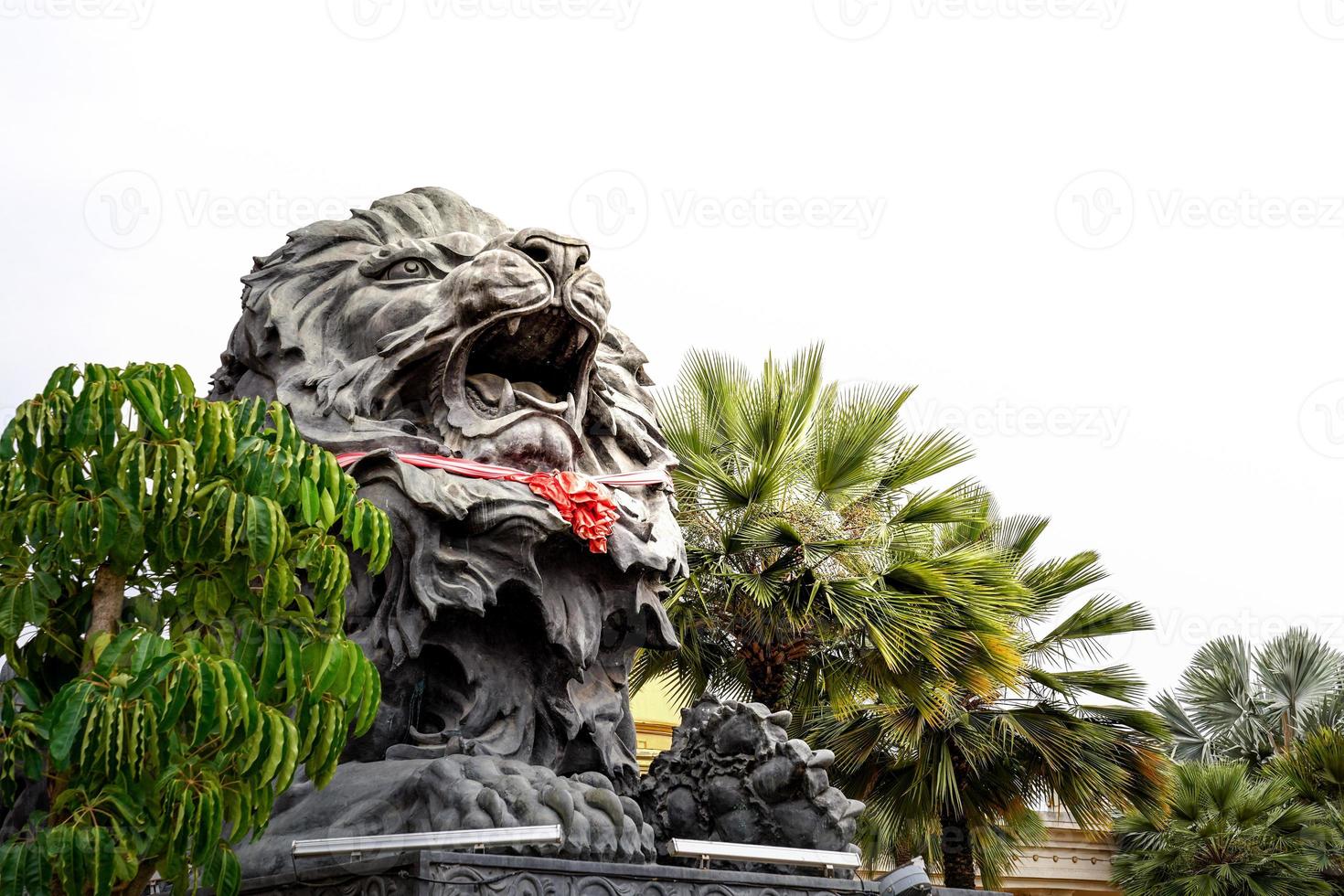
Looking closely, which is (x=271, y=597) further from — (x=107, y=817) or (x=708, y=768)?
(x=708, y=768)

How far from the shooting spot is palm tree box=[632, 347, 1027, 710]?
1122 cm

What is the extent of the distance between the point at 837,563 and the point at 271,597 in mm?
7572

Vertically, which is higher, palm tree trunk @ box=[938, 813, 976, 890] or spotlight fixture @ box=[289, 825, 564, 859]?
spotlight fixture @ box=[289, 825, 564, 859]

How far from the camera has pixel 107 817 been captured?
404 cm

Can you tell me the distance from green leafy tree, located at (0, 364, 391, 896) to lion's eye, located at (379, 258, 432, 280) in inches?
60.8

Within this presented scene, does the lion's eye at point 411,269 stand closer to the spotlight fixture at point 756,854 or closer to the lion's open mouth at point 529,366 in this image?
the lion's open mouth at point 529,366

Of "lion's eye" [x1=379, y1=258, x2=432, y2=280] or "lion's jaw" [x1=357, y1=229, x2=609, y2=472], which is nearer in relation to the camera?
"lion's jaw" [x1=357, y1=229, x2=609, y2=472]

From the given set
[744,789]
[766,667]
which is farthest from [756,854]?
[766,667]

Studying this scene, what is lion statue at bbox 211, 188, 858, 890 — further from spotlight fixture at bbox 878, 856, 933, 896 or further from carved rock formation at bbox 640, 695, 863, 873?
spotlight fixture at bbox 878, 856, 933, 896

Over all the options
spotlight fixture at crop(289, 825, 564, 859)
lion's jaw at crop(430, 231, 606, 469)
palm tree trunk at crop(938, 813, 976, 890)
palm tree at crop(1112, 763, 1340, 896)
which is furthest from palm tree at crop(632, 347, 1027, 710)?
spotlight fixture at crop(289, 825, 564, 859)

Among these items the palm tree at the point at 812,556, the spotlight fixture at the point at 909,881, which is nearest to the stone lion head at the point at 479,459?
the spotlight fixture at the point at 909,881

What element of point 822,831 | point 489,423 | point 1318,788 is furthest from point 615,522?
point 1318,788

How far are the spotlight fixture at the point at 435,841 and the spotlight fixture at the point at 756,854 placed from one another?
47 centimetres

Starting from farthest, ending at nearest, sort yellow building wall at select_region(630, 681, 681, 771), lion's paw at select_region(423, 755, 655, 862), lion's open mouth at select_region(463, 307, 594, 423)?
yellow building wall at select_region(630, 681, 681, 771)
lion's open mouth at select_region(463, 307, 594, 423)
lion's paw at select_region(423, 755, 655, 862)
